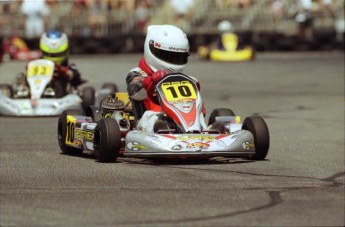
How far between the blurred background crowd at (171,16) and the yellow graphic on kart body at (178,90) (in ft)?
72.5

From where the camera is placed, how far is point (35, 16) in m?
29.7

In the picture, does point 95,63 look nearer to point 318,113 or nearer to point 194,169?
point 318,113

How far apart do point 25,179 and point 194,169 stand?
1.23 meters

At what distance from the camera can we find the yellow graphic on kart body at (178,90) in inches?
318

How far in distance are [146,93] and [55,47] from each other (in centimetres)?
577

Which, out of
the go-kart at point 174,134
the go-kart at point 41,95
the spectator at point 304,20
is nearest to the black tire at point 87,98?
the go-kart at point 41,95

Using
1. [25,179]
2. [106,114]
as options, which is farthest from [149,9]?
[25,179]

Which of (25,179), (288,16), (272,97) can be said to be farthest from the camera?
A: (288,16)

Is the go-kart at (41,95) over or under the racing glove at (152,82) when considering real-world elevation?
under

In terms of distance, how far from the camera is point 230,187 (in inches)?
254

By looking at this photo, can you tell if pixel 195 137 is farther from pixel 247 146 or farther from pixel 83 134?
pixel 83 134

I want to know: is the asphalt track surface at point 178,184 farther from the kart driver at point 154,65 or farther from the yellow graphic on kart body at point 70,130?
the kart driver at point 154,65

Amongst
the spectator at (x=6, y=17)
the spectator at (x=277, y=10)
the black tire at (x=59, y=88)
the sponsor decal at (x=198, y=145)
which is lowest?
the spectator at (x=6, y=17)

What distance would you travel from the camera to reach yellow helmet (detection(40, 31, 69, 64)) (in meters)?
14.0
